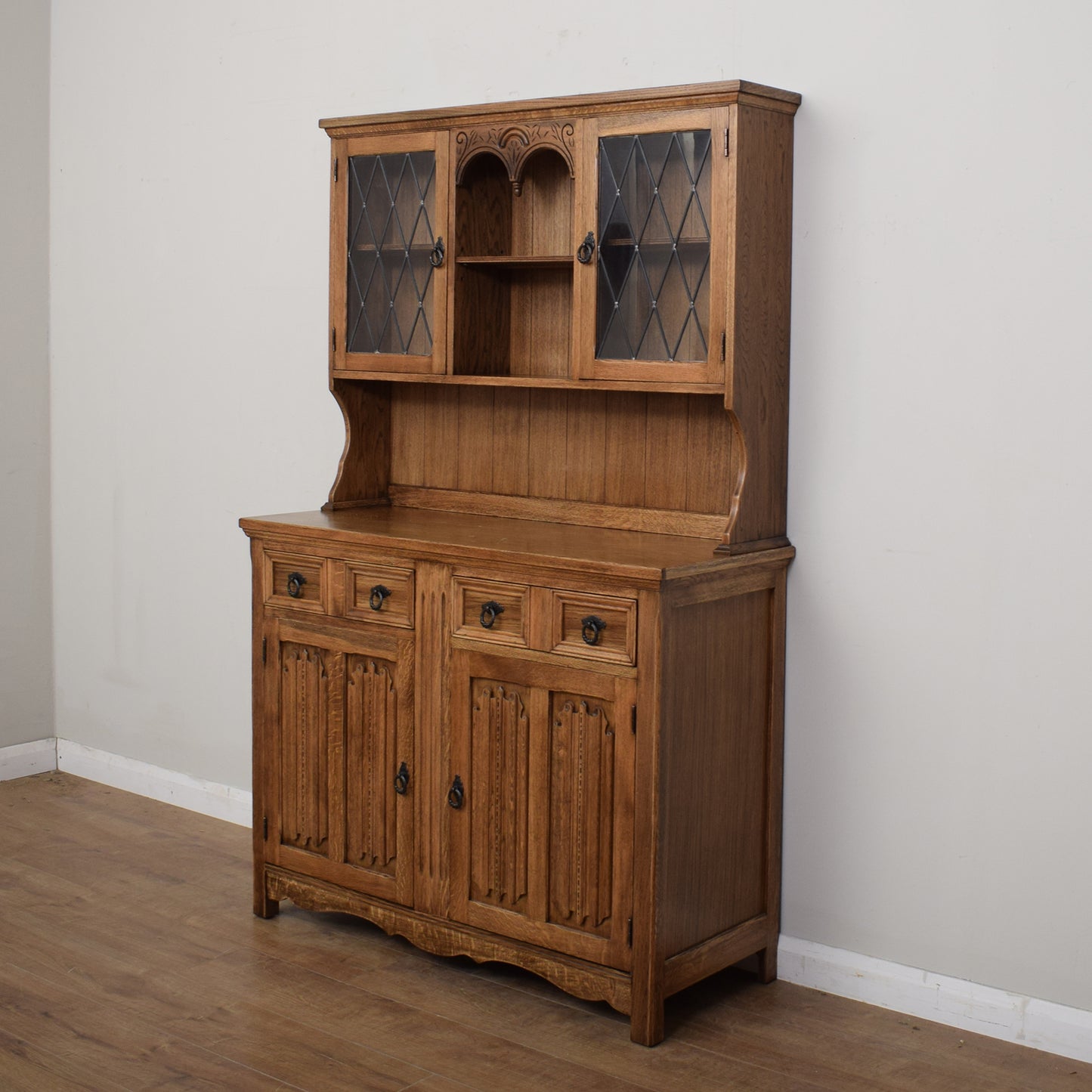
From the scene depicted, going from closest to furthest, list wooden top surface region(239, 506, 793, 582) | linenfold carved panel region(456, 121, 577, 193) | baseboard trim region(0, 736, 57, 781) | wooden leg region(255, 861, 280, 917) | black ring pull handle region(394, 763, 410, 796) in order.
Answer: wooden top surface region(239, 506, 793, 582)
linenfold carved panel region(456, 121, 577, 193)
black ring pull handle region(394, 763, 410, 796)
wooden leg region(255, 861, 280, 917)
baseboard trim region(0, 736, 57, 781)

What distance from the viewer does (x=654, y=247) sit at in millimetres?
3068

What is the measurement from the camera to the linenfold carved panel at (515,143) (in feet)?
10.5

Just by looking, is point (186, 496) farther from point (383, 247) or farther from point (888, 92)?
point (888, 92)

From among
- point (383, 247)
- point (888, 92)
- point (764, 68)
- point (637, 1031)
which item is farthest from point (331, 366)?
point (637, 1031)

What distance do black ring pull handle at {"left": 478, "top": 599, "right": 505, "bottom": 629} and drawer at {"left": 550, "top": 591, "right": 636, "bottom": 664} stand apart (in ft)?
0.48

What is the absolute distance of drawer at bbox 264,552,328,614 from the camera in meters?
3.45

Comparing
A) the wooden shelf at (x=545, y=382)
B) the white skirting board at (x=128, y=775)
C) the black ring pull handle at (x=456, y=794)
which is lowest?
the white skirting board at (x=128, y=775)

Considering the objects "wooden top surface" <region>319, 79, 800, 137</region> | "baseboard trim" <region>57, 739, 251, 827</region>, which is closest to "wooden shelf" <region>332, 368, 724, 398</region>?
"wooden top surface" <region>319, 79, 800, 137</region>

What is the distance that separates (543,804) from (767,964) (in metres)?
0.70

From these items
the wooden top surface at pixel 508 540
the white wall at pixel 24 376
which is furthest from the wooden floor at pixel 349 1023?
the white wall at pixel 24 376

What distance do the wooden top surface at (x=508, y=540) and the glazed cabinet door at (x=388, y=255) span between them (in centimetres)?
40

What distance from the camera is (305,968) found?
332 cm

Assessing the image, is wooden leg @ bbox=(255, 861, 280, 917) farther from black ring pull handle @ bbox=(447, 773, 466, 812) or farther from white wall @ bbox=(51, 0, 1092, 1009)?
white wall @ bbox=(51, 0, 1092, 1009)

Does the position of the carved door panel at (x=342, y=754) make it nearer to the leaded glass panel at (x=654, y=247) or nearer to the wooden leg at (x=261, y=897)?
the wooden leg at (x=261, y=897)
